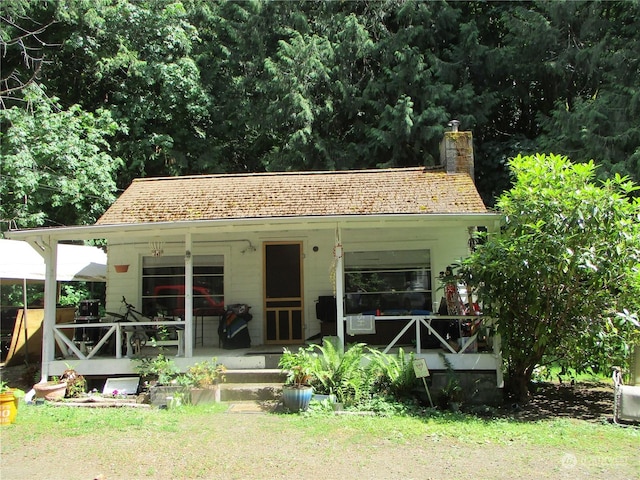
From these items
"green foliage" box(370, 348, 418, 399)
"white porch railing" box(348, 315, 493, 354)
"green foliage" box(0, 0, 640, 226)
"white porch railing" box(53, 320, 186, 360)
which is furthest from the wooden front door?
"green foliage" box(0, 0, 640, 226)

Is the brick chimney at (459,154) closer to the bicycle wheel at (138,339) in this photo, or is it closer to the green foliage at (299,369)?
the green foliage at (299,369)

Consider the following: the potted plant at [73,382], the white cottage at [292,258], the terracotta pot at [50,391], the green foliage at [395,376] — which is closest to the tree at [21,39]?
the white cottage at [292,258]

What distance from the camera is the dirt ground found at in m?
5.37

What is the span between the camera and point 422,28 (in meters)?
17.8

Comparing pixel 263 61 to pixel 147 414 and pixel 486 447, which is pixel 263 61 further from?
pixel 486 447

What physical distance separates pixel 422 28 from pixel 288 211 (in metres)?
10.5

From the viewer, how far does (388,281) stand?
459 inches

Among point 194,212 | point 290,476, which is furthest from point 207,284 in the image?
point 290,476

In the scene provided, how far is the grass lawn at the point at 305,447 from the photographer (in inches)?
214

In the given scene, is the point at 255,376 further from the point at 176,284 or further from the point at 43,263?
the point at 43,263

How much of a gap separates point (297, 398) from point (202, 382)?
5.58 feet

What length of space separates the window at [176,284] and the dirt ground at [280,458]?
197 inches

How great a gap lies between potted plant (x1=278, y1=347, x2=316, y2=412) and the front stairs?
1.99 ft

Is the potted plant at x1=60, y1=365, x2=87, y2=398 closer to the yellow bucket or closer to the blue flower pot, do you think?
the yellow bucket
